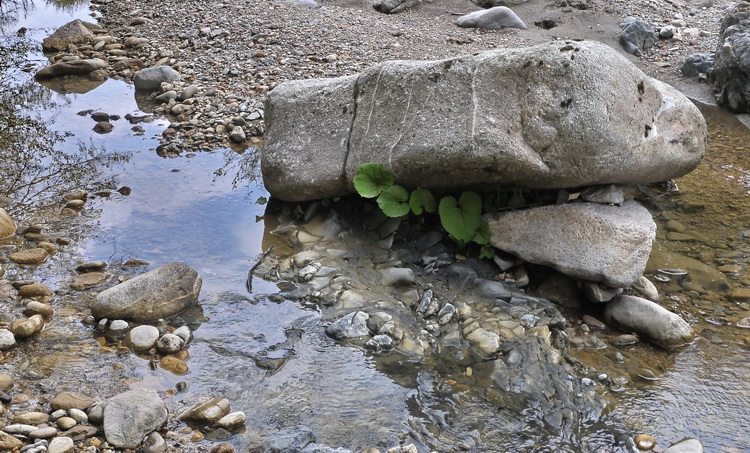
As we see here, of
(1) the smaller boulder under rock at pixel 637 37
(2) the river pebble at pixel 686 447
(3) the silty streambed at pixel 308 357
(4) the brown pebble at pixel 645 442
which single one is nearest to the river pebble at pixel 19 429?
(3) the silty streambed at pixel 308 357

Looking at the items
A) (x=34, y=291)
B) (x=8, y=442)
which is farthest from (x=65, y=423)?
(x=34, y=291)

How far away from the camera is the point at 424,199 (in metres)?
5.57

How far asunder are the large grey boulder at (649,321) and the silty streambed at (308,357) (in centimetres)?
10

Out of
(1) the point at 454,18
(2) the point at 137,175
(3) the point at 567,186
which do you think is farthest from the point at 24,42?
(3) the point at 567,186

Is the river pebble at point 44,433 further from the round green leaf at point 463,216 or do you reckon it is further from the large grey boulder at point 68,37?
the large grey boulder at point 68,37

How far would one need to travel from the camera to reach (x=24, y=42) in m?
11.0


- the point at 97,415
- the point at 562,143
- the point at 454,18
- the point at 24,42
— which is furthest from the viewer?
the point at 454,18

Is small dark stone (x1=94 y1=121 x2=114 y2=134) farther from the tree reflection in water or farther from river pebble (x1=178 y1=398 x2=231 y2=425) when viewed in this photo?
river pebble (x1=178 y1=398 x2=231 y2=425)

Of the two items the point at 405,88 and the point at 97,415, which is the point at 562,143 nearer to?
the point at 405,88

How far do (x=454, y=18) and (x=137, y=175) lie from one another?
6.75 m

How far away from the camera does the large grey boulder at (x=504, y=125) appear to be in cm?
493

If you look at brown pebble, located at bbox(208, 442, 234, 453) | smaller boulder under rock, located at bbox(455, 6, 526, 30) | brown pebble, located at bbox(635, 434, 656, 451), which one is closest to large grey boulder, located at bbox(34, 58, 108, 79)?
smaller boulder under rock, located at bbox(455, 6, 526, 30)

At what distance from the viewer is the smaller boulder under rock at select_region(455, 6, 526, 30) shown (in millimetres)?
11445

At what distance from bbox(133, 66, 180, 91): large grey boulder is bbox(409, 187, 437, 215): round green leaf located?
4698mm
